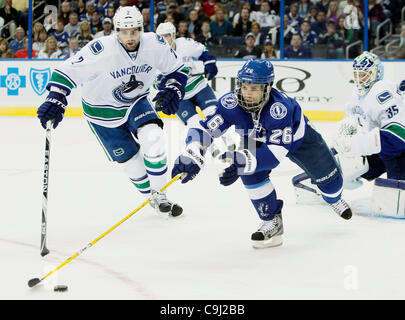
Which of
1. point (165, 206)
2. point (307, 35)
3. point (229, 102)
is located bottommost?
point (307, 35)

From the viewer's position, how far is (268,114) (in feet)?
11.3

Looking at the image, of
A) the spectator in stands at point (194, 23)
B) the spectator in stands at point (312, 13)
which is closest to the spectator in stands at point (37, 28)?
the spectator in stands at point (194, 23)

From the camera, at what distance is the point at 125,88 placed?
4266 mm

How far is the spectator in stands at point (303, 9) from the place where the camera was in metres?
9.63

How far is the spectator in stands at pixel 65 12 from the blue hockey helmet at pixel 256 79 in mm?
7104

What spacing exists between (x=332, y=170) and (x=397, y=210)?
558mm

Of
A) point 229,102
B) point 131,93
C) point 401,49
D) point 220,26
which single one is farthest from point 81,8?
point 229,102

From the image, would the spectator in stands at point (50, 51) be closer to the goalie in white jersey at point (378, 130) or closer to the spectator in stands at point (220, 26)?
the spectator in stands at point (220, 26)

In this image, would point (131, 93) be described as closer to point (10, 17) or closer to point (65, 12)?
point (65, 12)

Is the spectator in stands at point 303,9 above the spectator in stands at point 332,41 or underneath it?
above

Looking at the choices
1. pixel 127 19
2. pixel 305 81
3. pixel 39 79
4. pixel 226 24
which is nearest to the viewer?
pixel 127 19

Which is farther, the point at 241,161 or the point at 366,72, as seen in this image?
the point at 366,72

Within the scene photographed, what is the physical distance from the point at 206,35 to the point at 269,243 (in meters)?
6.52

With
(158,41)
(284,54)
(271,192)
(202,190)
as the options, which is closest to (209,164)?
(202,190)
